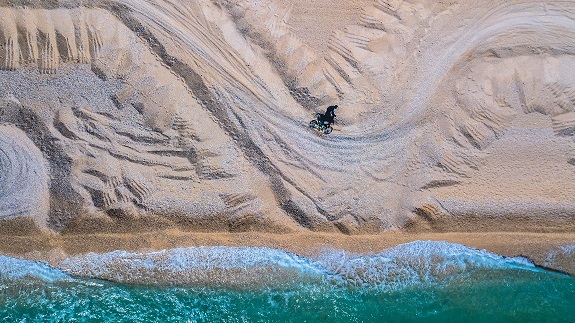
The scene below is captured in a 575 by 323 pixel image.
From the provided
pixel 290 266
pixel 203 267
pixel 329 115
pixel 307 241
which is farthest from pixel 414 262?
pixel 203 267

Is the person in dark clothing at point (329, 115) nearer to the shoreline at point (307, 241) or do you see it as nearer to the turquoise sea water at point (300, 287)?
the shoreline at point (307, 241)

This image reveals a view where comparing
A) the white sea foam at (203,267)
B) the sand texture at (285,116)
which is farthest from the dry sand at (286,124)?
the white sea foam at (203,267)

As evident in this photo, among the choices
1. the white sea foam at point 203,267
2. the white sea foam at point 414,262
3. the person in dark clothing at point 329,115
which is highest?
the person in dark clothing at point 329,115

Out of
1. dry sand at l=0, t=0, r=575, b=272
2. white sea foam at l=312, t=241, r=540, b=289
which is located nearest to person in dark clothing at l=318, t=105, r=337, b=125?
dry sand at l=0, t=0, r=575, b=272

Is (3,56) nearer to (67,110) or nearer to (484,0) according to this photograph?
(67,110)

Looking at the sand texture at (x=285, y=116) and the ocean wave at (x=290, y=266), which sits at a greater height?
the sand texture at (x=285, y=116)

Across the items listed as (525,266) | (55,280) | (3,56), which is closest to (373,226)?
(525,266)
